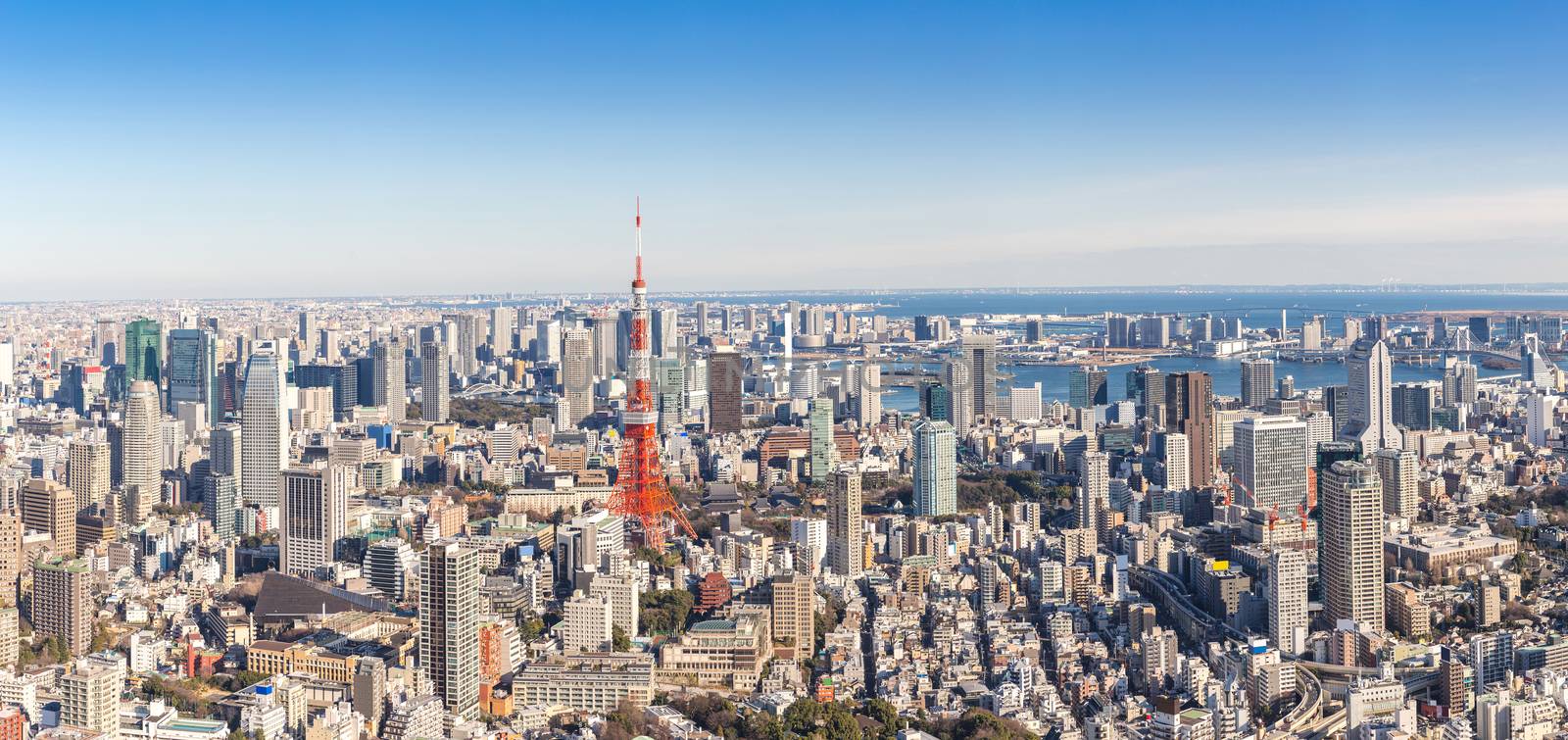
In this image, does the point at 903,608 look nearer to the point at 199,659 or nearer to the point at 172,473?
the point at 199,659

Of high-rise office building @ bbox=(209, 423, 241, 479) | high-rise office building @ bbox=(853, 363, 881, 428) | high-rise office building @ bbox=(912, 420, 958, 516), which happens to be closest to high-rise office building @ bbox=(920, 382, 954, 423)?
high-rise office building @ bbox=(853, 363, 881, 428)

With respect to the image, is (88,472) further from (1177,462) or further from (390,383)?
(1177,462)

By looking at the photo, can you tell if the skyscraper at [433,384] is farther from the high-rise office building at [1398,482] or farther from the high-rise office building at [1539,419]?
the high-rise office building at [1539,419]

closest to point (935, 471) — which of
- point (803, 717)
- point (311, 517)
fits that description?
point (311, 517)

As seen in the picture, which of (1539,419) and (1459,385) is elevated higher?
(1459,385)

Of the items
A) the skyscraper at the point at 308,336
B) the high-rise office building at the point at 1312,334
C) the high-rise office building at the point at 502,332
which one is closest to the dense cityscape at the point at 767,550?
the skyscraper at the point at 308,336

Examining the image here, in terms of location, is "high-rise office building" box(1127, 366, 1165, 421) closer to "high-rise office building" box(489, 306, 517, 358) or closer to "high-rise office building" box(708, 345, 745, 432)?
"high-rise office building" box(708, 345, 745, 432)
